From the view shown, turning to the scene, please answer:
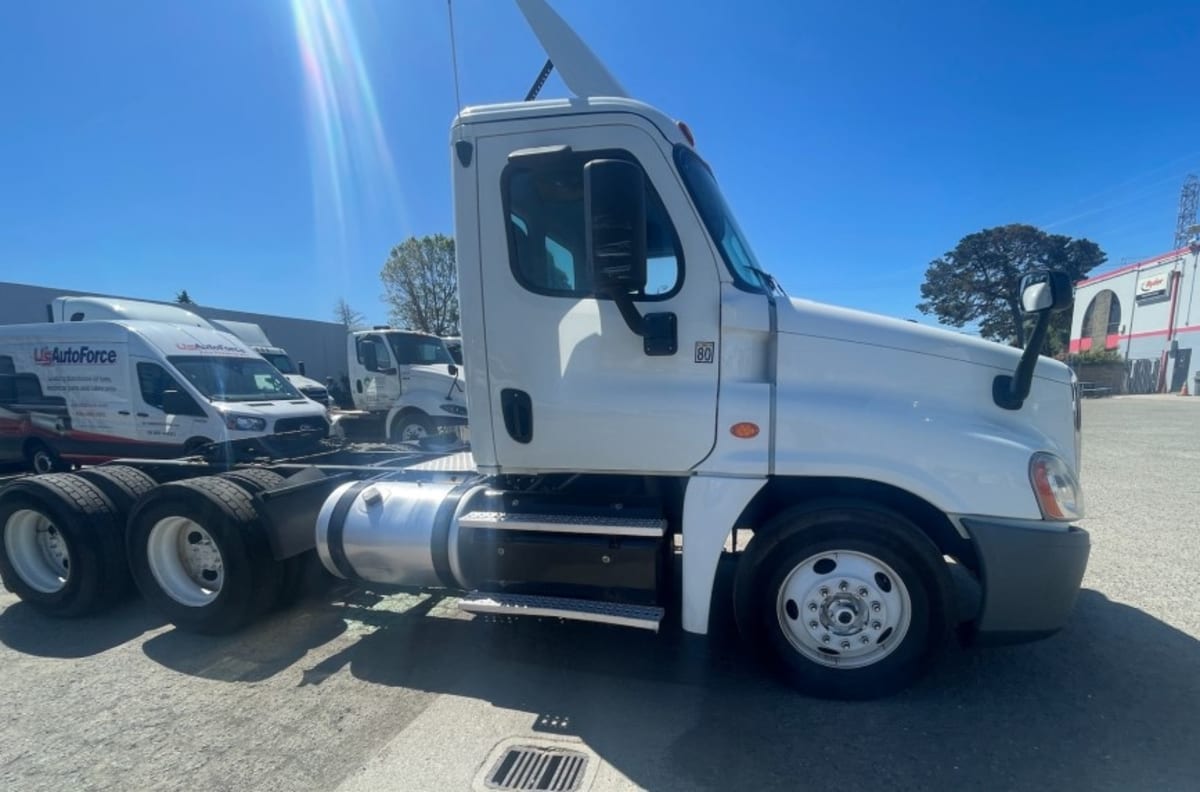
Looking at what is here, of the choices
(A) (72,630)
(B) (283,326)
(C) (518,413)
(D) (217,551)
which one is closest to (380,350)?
(A) (72,630)

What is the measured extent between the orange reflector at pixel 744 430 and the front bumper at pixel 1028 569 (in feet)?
3.65

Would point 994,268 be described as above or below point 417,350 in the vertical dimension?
above

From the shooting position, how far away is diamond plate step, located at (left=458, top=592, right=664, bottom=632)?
287cm

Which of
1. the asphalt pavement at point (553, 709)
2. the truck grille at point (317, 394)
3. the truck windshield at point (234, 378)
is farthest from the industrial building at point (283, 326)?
the asphalt pavement at point (553, 709)

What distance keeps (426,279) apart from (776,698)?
34.6 metres

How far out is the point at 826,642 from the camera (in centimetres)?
287

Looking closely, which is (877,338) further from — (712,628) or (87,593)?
(87,593)

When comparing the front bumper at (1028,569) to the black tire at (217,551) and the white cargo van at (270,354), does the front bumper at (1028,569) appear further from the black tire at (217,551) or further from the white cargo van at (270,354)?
the white cargo van at (270,354)

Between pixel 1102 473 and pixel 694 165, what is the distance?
378 inches

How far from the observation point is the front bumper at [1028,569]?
8.66 ft

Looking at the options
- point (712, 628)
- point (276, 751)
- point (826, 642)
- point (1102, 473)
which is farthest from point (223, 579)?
point (1102, 473)

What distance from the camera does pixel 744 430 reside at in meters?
2.82

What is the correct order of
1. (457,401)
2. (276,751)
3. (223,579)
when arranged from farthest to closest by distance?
(457,401)
(223,579)
(276,751)

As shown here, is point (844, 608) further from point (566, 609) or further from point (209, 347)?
point (209, 347)
